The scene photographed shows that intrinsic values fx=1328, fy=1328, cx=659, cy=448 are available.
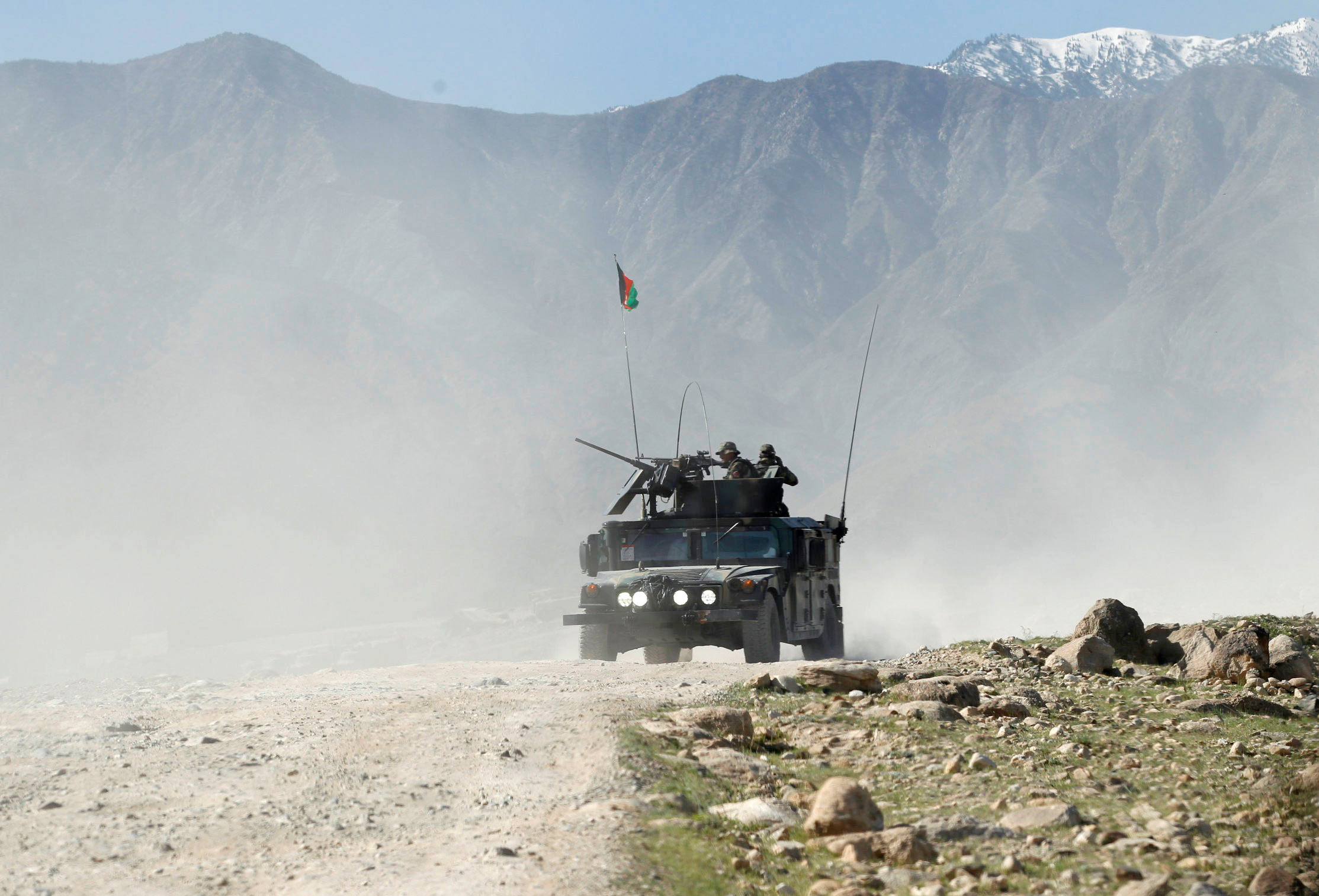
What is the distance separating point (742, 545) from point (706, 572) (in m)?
1.00

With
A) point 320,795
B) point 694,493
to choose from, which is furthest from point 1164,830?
point 694,493

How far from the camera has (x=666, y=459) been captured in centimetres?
1788

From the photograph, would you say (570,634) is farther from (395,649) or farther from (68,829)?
(68,829)

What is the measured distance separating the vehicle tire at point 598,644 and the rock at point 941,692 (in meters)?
5.89

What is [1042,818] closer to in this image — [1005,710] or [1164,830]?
[1164,830]

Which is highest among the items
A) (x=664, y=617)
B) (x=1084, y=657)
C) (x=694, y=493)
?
(x=694, y=493)

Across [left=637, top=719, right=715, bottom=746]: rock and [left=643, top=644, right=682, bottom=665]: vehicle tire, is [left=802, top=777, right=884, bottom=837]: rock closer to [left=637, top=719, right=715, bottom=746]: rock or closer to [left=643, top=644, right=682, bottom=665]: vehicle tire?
[left=637, top=719, right=715, bottom=746]: rock

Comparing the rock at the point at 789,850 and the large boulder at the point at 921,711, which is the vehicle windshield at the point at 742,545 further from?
the rock at the point at 789,850

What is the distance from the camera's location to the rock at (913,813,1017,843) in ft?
19.8

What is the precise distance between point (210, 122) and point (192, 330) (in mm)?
66139

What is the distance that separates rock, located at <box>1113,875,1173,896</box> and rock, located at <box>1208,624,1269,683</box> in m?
6.69

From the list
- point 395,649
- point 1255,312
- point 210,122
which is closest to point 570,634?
point 395,649

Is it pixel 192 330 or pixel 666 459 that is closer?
pixel 666 459

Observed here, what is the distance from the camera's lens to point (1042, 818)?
6.35 metres
